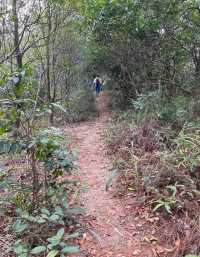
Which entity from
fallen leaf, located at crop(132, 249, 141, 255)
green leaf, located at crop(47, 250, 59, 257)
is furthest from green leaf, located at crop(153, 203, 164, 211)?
green leaf, located at crop(47, 250, 59, 257)

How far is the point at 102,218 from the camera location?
12.5 ft

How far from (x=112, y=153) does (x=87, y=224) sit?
269 cm

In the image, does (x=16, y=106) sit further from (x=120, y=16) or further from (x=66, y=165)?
(x=120, y=16)

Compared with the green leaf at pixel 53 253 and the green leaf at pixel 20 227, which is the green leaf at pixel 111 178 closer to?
the green leaf at pixel 20 227

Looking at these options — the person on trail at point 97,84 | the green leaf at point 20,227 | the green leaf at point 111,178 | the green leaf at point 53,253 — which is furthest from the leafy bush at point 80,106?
the green leaf at point 53,253

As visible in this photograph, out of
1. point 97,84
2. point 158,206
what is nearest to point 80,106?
point 97,84

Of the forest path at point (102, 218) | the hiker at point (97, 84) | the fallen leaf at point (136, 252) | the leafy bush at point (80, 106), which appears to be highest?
the hiker at point (97, 84)

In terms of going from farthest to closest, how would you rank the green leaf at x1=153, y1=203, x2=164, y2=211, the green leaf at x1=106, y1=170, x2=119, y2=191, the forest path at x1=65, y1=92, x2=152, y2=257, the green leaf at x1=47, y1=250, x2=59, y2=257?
the green leaf at x1=106, y1=170, x2=119, y2=191, the green leaf at x1=153, y1=203, x2=164, y2=211, the forest path at x1=65, y1=92, x2=152, y2=257, the green leaf at x1=47, y1=250, x2=59, y2=257

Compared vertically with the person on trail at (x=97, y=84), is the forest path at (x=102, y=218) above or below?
below

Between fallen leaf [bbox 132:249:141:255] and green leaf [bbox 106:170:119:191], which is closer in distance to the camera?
fallen leaf [bbox 132:249:141:255]

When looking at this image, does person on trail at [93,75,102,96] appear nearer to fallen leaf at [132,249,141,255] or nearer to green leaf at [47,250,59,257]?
fallen leaf at [132,249,141,255]

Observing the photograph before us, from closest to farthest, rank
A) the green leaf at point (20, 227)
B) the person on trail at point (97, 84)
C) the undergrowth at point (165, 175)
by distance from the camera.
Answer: the green leaf at point (20, 227) → the undergrowth at point (165, 175) → the person on trail at point (97, 84)

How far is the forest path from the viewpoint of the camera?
3242 mm

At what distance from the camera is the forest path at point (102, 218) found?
3.24 meters
